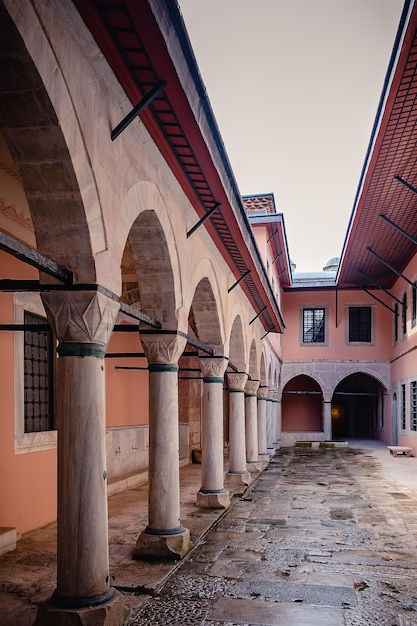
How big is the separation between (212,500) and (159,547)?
3.29 meters

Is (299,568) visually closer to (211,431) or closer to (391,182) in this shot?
(211,431)

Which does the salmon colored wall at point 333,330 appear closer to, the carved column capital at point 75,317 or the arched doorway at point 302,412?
the arched doorway at point 302,412

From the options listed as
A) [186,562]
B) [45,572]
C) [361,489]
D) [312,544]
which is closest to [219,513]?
[312,544]

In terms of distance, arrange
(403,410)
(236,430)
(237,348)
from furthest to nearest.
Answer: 1. (403,410)
2. (237,348)
3. (236,430)

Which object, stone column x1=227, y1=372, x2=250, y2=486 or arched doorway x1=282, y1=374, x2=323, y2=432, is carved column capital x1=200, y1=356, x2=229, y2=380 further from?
arched doorway x1=282, y1=374, x2=323, y2=432

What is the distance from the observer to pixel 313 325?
29656 mm

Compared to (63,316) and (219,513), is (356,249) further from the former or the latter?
(63,316)

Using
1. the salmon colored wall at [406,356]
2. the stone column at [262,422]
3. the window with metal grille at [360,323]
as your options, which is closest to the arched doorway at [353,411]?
the window with metal grille at [360,323]

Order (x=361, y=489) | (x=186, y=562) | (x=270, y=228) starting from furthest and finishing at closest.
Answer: (x=270, y=228) → (x=361, y=489) → (x=186, y=562)

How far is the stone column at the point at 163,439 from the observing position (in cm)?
708

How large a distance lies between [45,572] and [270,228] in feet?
49.5

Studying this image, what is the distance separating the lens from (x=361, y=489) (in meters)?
13.5

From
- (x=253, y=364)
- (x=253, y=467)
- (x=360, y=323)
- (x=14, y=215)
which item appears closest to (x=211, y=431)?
(x=14, y=215)

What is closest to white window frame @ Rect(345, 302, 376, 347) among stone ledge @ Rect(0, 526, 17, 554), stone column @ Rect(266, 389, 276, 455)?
stone column @ Rect(266, 389, 276, 455)
